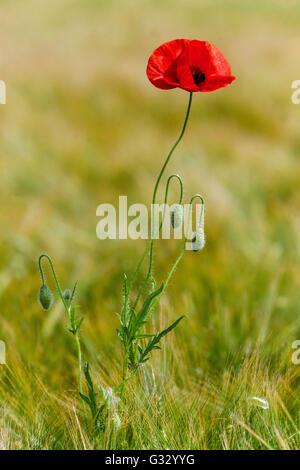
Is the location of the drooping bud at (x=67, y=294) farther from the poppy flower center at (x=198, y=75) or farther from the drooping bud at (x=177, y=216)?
the poppy flower center at (x=198, y=75)

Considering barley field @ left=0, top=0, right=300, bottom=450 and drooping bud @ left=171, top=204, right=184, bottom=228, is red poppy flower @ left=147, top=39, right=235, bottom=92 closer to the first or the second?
drooping bud @ left=171, top=204, right=184, bottom=228

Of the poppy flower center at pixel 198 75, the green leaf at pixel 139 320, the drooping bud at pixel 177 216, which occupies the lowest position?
the green leaf at pixel 139 320

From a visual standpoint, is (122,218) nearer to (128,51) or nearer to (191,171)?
(191,171)

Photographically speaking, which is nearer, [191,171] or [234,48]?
[191,171]

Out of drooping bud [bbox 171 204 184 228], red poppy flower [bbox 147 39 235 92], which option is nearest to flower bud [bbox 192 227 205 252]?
drooping bud [bbox 171 204 184 228]

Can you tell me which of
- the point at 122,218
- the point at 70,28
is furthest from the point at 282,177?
the point at 70,28

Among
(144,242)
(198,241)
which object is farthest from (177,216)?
(144,242)

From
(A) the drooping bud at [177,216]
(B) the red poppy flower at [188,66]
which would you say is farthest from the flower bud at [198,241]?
(B) the red poppy flower at [188,66]
